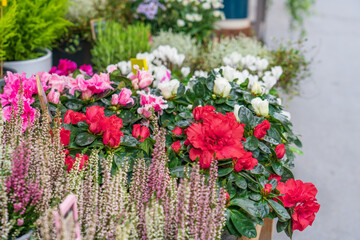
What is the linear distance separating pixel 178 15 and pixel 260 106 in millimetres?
1828

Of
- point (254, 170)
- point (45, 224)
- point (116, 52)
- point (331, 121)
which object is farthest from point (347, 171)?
point (45, 224)

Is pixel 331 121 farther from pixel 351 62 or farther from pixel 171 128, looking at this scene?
pixel 171 128

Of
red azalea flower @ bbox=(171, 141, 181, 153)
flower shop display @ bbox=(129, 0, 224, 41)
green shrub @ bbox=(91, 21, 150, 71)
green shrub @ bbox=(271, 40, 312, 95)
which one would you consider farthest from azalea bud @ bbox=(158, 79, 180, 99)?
flower shop display @ bbox=(129, 0, 224, 41)

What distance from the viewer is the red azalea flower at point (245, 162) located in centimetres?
109

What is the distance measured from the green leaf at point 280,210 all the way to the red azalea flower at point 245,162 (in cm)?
11

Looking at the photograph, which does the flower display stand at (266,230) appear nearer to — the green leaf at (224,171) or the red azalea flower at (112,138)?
the green leaf at (224,171)

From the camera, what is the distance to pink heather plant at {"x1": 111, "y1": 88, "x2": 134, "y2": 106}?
1.27 meters

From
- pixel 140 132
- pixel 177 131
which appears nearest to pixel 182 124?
pixel 177 131

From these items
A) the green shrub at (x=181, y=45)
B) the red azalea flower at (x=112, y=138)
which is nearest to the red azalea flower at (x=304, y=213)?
the red azalea flower at (x=112, y=138)

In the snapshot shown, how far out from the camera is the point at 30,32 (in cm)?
169

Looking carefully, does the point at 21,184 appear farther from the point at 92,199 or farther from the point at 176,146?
the point at 176,146

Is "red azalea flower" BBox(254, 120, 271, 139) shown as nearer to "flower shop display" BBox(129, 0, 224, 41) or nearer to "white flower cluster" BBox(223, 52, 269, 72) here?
"white flower cluster" BBox(223, 52, 269, 72)

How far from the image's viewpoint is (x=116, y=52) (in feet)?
7.38

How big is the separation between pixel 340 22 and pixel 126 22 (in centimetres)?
660
